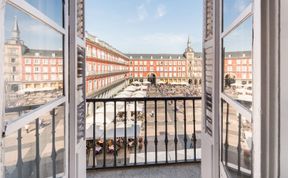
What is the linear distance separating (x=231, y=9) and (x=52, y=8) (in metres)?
1.11

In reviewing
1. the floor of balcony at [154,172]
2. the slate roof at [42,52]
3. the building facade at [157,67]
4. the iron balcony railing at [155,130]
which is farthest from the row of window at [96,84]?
the slate roof at [42,52]

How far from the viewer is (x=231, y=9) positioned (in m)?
1.44

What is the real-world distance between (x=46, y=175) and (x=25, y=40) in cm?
75

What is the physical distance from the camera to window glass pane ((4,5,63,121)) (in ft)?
2.55

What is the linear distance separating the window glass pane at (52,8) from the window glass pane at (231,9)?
1010mm

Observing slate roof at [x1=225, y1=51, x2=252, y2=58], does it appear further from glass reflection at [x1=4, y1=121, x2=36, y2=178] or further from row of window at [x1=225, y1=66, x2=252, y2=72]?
glass reflection at [x1=4, y1=121, x2=36, y2=178]

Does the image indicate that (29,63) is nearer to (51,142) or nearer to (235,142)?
(51,142)

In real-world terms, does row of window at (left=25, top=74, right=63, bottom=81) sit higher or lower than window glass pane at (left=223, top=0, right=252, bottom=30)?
lower

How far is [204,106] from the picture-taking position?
211cm

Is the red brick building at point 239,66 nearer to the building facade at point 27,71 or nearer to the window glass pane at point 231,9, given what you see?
the window glass pane at point 231,9

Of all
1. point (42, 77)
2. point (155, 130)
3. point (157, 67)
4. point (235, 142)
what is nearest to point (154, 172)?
point (155, 130)

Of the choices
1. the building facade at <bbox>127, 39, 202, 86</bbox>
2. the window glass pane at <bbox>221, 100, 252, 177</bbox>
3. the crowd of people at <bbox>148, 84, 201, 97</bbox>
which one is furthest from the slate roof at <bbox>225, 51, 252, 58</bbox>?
A: the building facade at <bbox>127, 39, 202, 86</bbox>

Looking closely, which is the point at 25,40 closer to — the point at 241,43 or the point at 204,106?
the point at 241,43

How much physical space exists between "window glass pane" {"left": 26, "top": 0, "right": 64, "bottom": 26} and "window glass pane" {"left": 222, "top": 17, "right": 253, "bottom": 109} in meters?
1.00
